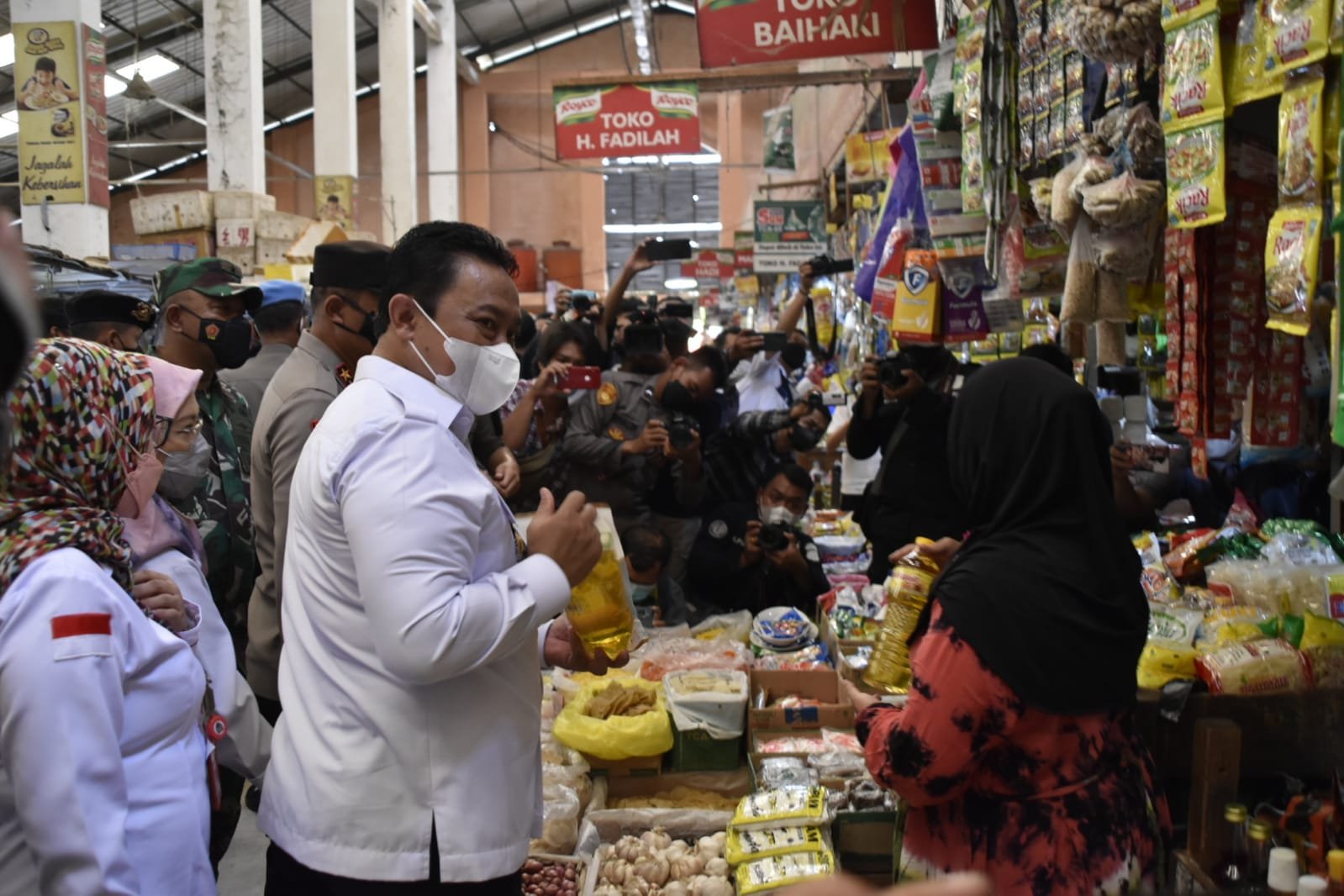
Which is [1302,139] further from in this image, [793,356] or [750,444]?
[793,356]

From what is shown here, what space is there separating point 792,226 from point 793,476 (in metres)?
5.42

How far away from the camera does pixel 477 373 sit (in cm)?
184

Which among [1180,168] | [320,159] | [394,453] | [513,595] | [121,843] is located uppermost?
[320,159]

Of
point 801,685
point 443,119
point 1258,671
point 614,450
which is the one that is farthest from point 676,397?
point 443,119

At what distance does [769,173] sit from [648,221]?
42.8 feet

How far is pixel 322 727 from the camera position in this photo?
65.3 inches

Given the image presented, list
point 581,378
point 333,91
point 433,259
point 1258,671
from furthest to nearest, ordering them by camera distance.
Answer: point 333,91
point 581,378
point 1258,671
point 433,259

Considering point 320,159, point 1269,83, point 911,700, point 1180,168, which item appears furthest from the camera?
point 320,159

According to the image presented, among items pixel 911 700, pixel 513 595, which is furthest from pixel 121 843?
pixel 911 700

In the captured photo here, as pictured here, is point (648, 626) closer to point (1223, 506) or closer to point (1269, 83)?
point (1223, 506)

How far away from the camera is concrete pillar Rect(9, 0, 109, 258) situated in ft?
27.3

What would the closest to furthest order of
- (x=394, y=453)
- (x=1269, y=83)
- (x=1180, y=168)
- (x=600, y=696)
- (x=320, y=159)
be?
(x=394, y=453) < (x=1269, y=83) < (x=1180, y=168) < (x=600, y=696) < (x=320, y=159)

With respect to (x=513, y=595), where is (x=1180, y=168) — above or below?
above

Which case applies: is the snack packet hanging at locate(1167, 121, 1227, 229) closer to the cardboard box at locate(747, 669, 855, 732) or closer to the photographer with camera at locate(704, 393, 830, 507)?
the cardboard box at locate(747, 669, 855, 732)
